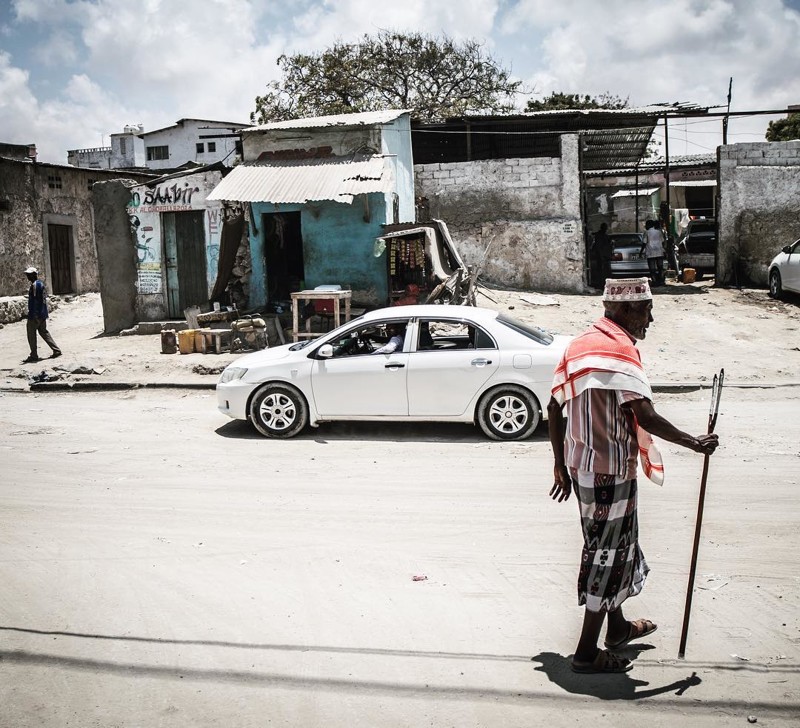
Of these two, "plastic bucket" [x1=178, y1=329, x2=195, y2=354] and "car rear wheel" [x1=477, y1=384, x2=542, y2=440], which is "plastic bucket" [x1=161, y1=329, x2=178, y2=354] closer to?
"plastic bucket" [x1=178, y1=329, x2=195, y2=354]

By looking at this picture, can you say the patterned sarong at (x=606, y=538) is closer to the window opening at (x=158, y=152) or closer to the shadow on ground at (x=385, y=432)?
the shadow on ground at (x=385, y=432)

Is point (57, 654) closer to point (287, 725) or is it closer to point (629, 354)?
point (287, 725)

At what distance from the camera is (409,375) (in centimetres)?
891

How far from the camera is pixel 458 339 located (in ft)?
29.7

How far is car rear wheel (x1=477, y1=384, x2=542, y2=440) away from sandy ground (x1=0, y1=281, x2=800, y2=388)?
4.08 metres

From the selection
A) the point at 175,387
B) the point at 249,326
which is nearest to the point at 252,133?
the point at 249,326

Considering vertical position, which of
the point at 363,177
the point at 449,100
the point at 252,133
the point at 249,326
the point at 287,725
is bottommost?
the point at 287,725

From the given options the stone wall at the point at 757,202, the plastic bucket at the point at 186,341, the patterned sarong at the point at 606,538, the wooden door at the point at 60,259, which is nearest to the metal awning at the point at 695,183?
the stone wall at the point at 757,202

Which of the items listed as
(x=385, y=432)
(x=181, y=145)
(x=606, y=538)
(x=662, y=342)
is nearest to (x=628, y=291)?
(x=606, y=538)

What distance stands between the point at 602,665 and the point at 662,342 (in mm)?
11976

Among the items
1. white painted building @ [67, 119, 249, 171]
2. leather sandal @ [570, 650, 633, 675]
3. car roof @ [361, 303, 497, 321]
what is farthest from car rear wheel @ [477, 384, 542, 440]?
white painted building @ [67, 119, 249, 171]

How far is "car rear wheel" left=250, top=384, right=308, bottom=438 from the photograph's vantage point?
9219 mm

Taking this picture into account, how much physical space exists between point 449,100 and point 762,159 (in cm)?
1829

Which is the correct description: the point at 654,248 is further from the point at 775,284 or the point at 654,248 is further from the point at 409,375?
the point at 409,375
